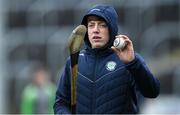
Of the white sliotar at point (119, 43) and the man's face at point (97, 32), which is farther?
the man's face at point (97, 32)

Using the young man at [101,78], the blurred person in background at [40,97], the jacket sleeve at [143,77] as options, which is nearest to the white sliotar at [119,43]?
the jacket sleeve at [143,77]

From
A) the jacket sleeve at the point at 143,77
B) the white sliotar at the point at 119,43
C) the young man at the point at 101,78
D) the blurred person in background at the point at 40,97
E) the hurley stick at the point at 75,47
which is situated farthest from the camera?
the blurred person in background at the point at 40,97

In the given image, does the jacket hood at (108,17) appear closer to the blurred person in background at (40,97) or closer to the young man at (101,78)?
the young man at (101,78)

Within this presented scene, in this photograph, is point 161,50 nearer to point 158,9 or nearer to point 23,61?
point 158,9

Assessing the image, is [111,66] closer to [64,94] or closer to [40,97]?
[64,94]

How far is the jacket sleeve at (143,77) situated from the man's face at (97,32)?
29 cm

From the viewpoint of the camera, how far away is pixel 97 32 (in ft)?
22.0

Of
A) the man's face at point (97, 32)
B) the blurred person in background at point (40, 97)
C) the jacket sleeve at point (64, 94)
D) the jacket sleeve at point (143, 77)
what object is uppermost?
the man's face at point (97, 32)

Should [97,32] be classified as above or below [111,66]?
above

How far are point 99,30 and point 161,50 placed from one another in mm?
9786

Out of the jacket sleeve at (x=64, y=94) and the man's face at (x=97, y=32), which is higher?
the man's face at (x=97, y=32)

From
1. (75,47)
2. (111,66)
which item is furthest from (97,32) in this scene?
(75,47)

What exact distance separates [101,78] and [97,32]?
31 centimetres

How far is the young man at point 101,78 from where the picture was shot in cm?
672
